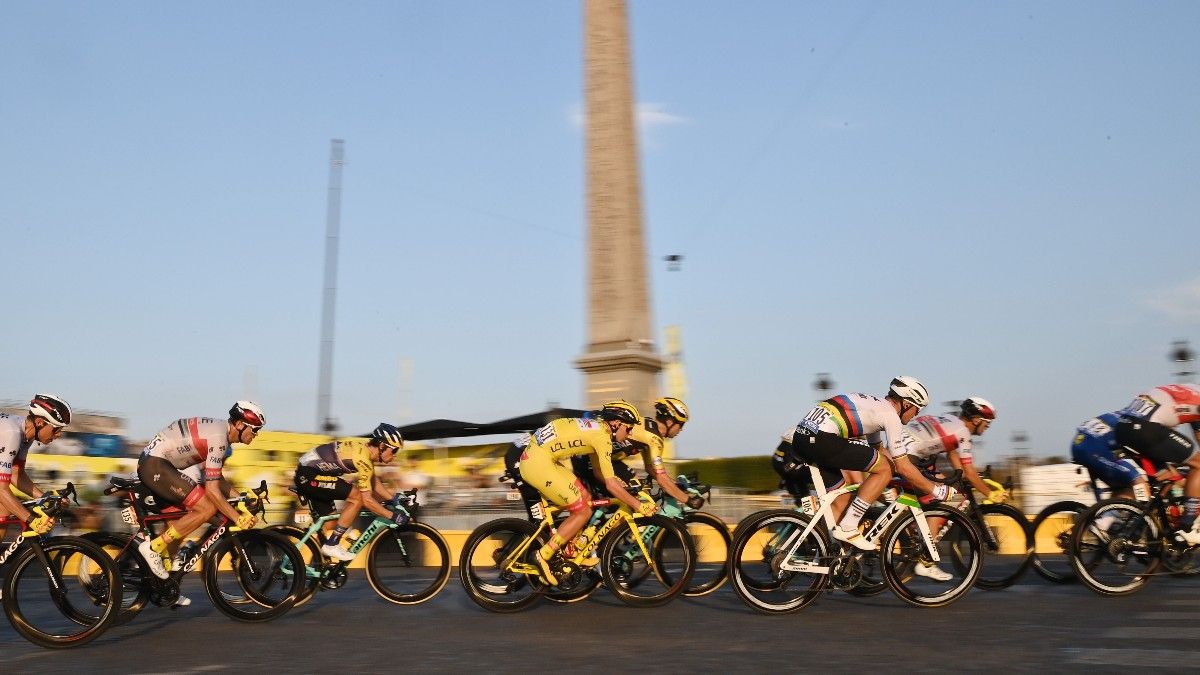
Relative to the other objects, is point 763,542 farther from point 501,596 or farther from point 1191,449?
point 1191,449

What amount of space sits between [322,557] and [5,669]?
11.7 feet

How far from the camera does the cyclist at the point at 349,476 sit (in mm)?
10898

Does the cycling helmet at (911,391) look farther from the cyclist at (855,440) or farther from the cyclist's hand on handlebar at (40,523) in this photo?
the cyclist's hand on handlebar at (40,523)

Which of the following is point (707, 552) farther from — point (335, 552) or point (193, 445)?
point (193, 445)

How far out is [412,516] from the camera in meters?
10.8

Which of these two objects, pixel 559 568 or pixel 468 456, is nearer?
pixel 559 568

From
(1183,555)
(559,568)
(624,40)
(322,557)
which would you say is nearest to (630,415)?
(559,568)

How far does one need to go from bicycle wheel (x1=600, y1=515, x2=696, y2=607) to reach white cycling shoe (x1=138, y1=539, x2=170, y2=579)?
3161 mm

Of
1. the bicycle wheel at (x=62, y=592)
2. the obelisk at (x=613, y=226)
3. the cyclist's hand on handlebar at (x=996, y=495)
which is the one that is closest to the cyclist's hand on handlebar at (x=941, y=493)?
the cyclist's hand on handlebar at (x=996, y=495)

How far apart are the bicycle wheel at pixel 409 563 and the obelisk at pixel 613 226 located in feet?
37.4

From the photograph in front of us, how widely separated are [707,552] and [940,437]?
2131mm

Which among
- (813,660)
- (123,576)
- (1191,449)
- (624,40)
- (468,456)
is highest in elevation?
(624,40)

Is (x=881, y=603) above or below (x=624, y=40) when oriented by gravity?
below

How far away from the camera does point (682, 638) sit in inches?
307
